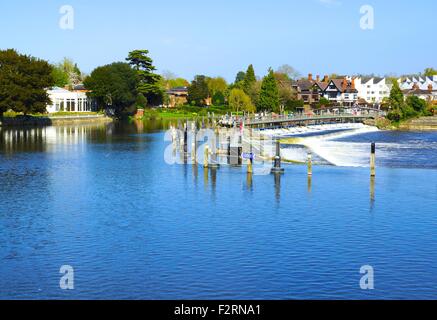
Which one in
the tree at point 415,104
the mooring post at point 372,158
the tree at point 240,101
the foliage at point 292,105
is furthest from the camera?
the foliage at point 292,105

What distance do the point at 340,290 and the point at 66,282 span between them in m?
10.1

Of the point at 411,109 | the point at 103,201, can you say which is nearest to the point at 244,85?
the point at 411,109

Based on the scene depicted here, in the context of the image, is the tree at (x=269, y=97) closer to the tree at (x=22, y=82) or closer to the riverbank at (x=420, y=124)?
the riverbank at (x=420, y=124)

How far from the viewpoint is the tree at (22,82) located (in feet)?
408

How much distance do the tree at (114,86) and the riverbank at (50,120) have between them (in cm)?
549

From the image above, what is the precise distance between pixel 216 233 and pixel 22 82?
333 feet

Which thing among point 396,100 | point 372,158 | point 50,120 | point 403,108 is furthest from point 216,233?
point 396,100

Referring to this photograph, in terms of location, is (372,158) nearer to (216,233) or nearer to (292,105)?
(216,233)

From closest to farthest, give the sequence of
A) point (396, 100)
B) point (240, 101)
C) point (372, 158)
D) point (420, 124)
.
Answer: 1. point (372, 158)
2. point (420, 124)
3. point (396, 100)
4. point (240, 101)

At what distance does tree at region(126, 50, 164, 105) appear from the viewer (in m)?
184

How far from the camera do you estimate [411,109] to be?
168m

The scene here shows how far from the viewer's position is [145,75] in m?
185

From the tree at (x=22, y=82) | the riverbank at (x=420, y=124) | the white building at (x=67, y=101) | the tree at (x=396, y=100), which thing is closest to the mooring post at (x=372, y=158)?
the tree at (x=22, y=82)
